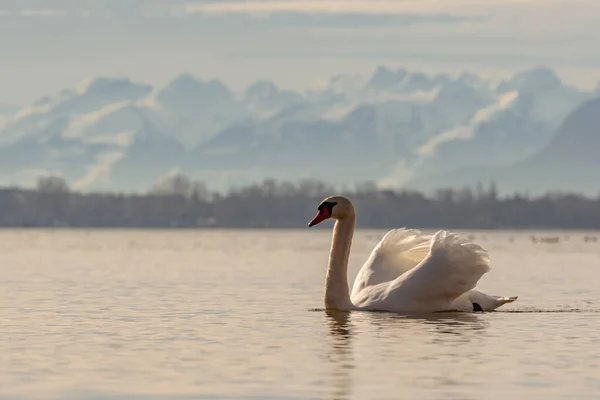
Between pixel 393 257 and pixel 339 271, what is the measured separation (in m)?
1.96

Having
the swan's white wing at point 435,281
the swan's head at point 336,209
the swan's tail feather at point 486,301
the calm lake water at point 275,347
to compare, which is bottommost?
the calm lake water at point 275,347

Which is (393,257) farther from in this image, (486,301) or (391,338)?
(391,338)

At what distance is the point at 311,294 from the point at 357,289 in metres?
8.76

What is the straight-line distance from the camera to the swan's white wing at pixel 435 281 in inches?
1300

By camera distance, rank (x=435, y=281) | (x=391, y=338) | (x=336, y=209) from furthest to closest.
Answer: (x=336, y=209), (x=435, y=281), (x=391, y=338)

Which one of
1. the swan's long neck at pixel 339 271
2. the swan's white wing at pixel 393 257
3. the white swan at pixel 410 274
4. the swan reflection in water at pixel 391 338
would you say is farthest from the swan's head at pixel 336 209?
the swan reflection in water at pixel 391 338

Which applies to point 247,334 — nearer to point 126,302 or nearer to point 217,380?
point 217,380

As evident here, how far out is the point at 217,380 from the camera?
22.0 meters

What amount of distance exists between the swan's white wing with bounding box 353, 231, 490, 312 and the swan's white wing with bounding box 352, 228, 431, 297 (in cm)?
91

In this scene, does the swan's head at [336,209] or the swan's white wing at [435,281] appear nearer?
the swan's white wing at [435,281]

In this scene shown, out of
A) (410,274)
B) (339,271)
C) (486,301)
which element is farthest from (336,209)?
(486,301)

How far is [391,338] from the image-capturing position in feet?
91.8

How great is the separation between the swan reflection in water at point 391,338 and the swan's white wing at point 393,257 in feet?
5.17

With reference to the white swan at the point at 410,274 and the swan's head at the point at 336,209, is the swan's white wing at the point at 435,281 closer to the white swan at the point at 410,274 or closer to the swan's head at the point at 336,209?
the white swan at the point at 410,274
